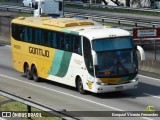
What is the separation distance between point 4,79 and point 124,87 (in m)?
7.50

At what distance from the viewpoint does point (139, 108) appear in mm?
19766

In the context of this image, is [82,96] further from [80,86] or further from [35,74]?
[35,74]

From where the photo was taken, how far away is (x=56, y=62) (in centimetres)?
2539

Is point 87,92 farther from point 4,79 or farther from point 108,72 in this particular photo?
point 4,79

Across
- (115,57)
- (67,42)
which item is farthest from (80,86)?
(67,42)

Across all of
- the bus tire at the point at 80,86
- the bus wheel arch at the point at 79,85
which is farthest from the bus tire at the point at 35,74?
the bus tire at the point at 80,86

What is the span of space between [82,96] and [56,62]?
3191 mm

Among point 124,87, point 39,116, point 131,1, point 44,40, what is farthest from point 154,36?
point 131,1

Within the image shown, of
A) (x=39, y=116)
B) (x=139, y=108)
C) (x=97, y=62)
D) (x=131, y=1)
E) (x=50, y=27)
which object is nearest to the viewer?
(x=39, y=116)

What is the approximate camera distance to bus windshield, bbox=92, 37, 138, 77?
22.3 m

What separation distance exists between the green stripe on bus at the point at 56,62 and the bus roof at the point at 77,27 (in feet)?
3.35

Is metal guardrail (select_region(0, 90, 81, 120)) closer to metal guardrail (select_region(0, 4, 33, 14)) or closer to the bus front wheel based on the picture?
the bus front wheel

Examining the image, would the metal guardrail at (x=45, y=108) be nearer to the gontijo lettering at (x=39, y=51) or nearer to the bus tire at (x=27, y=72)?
the gontijo lettering at (x=39, y=51)

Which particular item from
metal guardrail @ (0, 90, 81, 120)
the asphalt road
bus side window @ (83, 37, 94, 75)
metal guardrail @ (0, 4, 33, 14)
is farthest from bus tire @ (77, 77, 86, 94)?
metal guardrail @ (0, 4, 33, 14)
